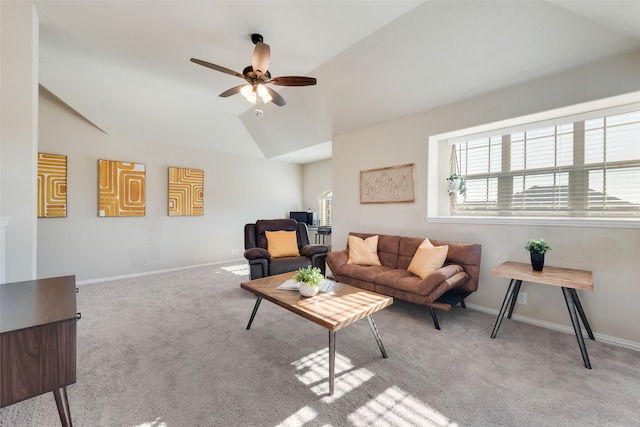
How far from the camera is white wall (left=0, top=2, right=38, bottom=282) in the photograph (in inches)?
93.9

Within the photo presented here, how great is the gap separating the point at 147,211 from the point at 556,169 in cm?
608

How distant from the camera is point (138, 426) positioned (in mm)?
1438

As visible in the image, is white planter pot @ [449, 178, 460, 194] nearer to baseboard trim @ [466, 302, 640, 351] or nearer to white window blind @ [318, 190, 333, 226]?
baseboard trim @ [466, 302, 640, 351]

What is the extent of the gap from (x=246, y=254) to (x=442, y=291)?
8.28 ft

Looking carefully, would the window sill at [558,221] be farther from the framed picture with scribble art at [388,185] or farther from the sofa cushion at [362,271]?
the sofa cushion at [362,271]

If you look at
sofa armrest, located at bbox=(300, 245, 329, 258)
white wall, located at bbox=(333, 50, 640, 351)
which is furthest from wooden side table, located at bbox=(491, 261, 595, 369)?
sofa armrest, located at bbox=(300, 245, 329, 258)

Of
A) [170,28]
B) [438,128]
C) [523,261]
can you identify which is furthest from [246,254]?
[523,261]

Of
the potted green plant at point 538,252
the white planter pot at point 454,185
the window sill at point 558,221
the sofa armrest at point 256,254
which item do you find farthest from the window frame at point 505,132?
the sofa armrest at point 256,254

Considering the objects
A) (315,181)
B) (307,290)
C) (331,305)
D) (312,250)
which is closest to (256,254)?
(312,250)

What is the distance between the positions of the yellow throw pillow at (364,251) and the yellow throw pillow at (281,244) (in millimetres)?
1032

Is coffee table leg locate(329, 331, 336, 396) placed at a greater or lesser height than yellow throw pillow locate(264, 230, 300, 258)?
lesser

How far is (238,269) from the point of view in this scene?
17.0ft

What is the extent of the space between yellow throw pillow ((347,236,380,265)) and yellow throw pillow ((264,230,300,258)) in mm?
1032

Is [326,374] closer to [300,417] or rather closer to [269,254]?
[300,417]
